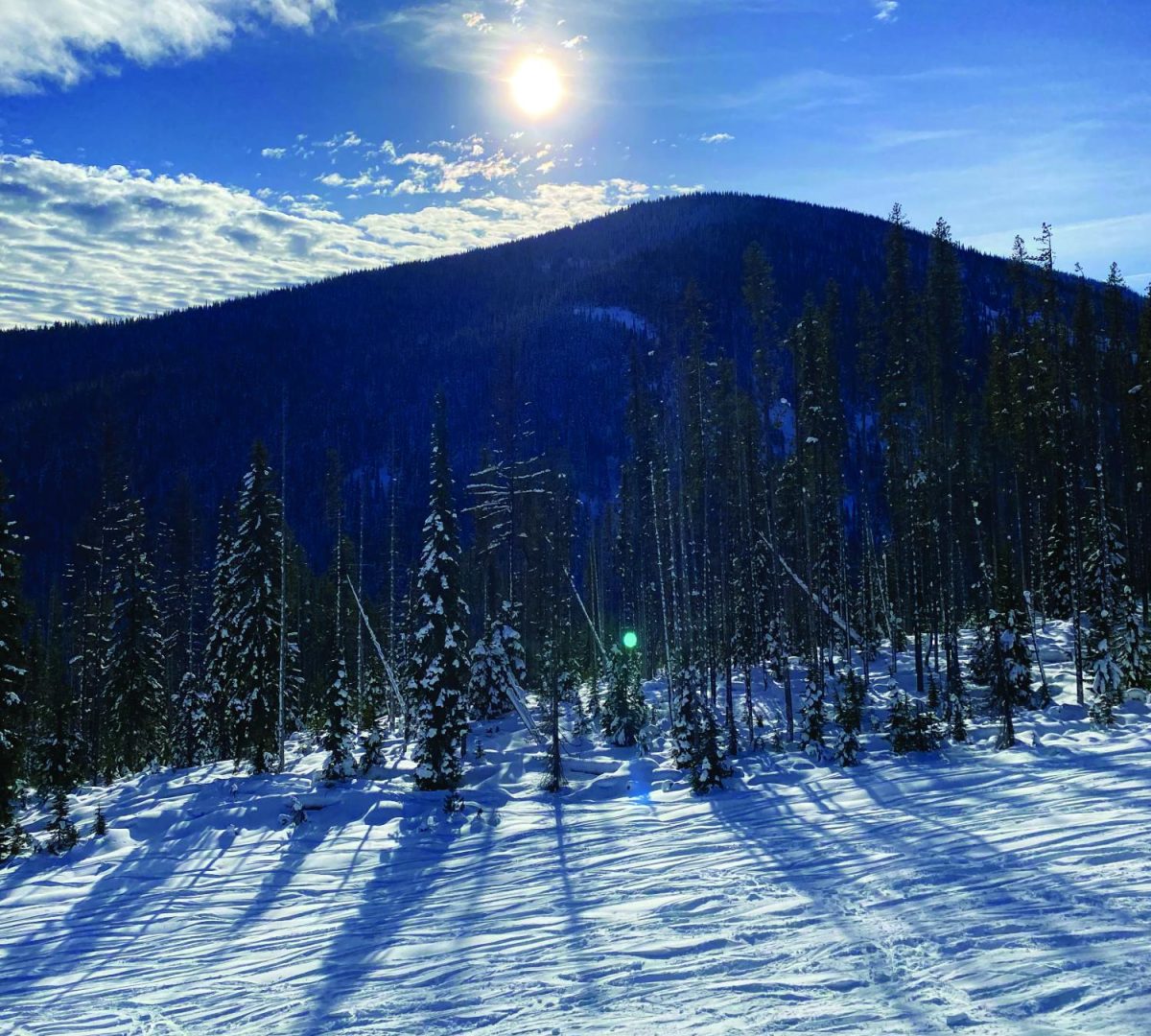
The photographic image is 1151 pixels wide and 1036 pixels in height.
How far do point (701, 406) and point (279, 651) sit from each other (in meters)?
18.6

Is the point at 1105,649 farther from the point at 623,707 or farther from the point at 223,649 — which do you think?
the point at 223,649

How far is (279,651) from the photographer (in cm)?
3002

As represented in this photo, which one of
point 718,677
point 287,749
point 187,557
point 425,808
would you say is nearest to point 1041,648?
point 718,677

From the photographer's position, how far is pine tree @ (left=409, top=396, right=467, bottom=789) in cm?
2131

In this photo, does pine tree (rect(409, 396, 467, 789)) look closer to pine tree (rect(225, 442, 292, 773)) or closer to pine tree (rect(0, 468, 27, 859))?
pine tree (rect(225, 442, 292, 773))

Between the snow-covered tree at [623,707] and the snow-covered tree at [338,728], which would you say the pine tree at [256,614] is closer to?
the snow-covered tree at [338,728]

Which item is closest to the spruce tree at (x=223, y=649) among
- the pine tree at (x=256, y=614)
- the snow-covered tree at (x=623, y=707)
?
the pine tree at (x=256, y=614)

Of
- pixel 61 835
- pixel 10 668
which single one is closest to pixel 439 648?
pixel 61 835

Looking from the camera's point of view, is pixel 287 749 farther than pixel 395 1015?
Yes

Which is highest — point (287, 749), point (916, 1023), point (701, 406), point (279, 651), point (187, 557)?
point (701, 406)

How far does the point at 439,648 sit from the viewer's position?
23359 mm

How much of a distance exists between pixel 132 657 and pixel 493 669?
16.3 meters

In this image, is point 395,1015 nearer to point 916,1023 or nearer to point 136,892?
point 916,1023

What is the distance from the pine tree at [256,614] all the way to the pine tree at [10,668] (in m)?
8.98
